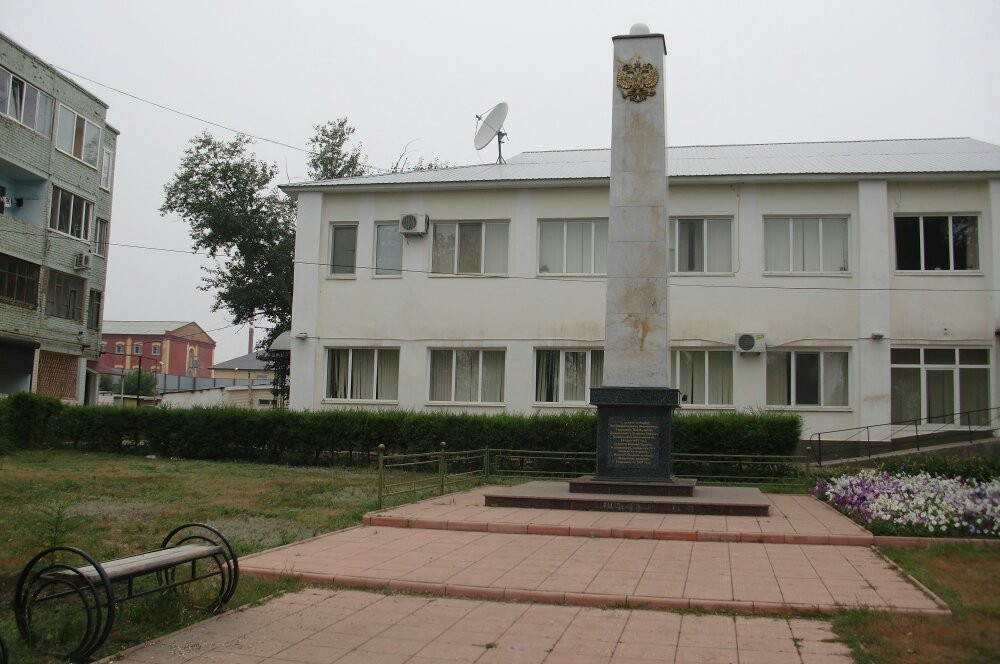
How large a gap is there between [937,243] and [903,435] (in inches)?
187

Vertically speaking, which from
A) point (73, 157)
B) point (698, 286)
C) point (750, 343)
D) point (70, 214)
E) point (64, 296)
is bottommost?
point (750, 343)

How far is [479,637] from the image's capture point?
6.11m

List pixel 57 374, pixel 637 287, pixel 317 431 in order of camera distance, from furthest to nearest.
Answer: pixel 57 374, pixel 317 431, pixel 637 287

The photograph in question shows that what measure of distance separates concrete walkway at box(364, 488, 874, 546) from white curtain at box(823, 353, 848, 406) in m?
8.30

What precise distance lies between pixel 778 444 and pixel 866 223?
255 inches

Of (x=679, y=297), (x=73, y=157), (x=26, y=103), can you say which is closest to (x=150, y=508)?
(x=679, y=297)

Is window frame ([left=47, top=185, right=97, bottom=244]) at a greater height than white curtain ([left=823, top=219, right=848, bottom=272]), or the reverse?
window frame ([left=47, top=185, right=97, bottom=244])

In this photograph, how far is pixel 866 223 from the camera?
20562 mm

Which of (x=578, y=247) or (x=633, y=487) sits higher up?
(x=578, y=247)

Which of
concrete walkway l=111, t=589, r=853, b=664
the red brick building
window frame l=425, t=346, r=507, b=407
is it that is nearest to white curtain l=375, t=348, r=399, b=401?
window frame l=425, t=346, r=507, b=407

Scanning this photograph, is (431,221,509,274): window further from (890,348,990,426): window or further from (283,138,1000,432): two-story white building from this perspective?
(890,348,990,426): window

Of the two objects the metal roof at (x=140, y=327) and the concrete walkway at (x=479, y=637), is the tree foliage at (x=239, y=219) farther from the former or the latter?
the metal roof at (x=140, y=327)

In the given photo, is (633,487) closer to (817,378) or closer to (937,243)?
(817,378)

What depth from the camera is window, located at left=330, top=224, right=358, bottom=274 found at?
76.6ft
